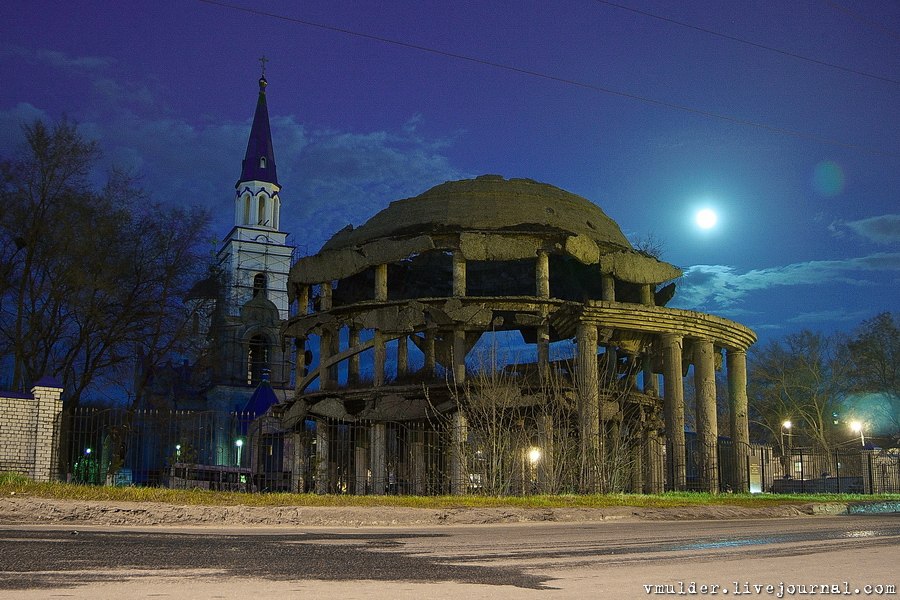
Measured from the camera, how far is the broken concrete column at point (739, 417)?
33750 mm

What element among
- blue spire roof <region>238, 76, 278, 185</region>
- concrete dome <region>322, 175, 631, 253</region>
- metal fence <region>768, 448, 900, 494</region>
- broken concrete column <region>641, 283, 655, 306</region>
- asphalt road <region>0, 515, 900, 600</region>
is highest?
blue spire roof <region>238, 76, 278, 185</region>

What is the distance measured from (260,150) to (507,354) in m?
62.3

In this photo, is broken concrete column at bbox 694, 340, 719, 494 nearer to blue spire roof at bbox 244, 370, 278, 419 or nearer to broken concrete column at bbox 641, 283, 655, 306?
broken concrete column at bbox 641, 283, 655, 306

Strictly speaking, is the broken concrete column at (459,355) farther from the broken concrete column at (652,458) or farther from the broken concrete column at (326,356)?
the broken concrete column at (652,458)

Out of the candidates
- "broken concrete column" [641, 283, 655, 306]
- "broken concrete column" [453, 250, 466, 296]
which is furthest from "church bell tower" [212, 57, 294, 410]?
"broken concrete column" [641, 283, 655, 306]

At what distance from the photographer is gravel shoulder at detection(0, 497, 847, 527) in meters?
14.0

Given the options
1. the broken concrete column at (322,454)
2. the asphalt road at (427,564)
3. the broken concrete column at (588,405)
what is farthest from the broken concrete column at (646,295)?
the asphalt road at (427,564)

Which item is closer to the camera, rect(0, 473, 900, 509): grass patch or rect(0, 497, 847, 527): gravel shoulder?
rect(0, 497, 847, 527): gravel shoulder

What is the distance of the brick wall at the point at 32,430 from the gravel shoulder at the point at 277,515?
739 centimetres

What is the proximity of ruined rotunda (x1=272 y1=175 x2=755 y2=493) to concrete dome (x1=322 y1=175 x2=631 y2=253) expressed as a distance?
84mm

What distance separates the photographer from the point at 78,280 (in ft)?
102

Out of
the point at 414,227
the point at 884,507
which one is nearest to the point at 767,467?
the point at 884,507

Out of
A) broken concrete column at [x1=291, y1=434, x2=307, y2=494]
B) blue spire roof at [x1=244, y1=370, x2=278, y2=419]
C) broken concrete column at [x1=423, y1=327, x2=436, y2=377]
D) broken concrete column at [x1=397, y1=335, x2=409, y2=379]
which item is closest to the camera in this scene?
broken concrete column at [x1=423, y1=327, x2=436, y2=377]

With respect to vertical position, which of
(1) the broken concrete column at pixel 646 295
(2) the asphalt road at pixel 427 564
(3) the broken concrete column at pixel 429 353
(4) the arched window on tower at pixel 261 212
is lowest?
(2) the asphalt road at pixel 427 564
